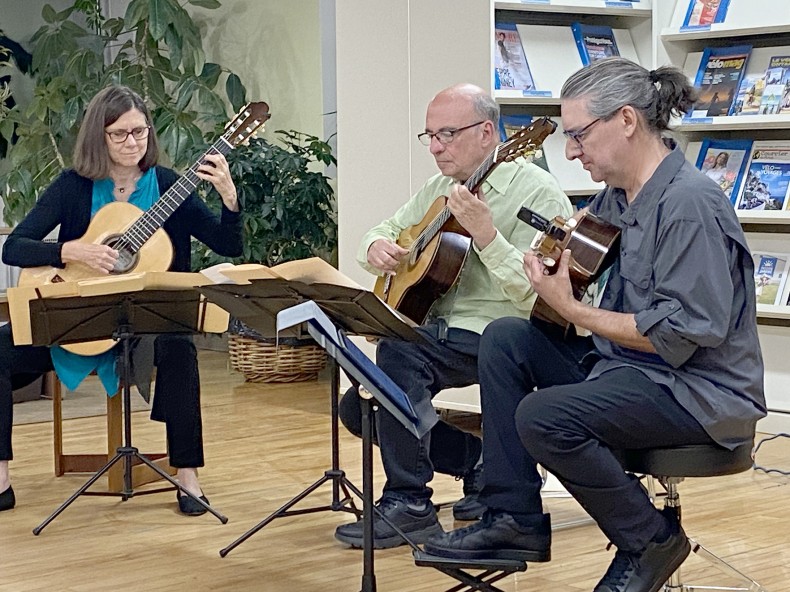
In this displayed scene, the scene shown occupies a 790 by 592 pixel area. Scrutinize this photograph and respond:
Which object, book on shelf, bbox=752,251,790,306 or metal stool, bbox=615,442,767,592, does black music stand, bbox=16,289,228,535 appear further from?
book on shelf, bbox=752,251,790,306

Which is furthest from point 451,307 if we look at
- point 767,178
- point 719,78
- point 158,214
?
point 719,78

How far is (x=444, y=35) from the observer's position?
427 cm

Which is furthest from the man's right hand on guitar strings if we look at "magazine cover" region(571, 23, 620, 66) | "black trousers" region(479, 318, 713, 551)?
"magazine cover" region(571, 23, 620, 66)

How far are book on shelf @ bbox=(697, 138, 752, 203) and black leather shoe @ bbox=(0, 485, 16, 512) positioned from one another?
2677 millimetres

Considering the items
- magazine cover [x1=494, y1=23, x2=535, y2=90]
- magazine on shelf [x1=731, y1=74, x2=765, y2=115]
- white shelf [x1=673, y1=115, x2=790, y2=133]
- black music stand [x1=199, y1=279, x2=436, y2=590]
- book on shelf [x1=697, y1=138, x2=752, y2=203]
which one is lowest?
black music stand [x1=199, y1=279, x2=436, y2=590]

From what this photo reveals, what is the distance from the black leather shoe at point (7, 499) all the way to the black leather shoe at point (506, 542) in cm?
162

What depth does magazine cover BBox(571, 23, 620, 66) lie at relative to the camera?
4.41m

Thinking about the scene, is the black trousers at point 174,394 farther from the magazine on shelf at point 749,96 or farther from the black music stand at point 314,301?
the magazine on shelf at point 749,96

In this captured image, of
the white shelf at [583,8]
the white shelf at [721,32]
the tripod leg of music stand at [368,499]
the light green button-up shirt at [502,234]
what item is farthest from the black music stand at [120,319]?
the white shelf at [721,32]

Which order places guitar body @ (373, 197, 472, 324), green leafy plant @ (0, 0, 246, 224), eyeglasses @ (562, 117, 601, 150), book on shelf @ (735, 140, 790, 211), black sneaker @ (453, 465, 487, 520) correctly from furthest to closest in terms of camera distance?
green leafy plant @ (0, 0, 246, 224), book on shelf @ (735, 140, 790, 211), black sneaker @ (453, 465, 487, 520), guitar body @ (373, 197, 472, 324), eyeglasses @ (562, 117, 601, 150)

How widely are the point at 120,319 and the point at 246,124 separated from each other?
63 cm

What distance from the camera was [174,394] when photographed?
3.42 meters

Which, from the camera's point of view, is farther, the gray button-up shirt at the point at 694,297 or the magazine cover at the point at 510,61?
the magazine cover at the point at 510,61

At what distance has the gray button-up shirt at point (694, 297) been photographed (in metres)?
2.12
